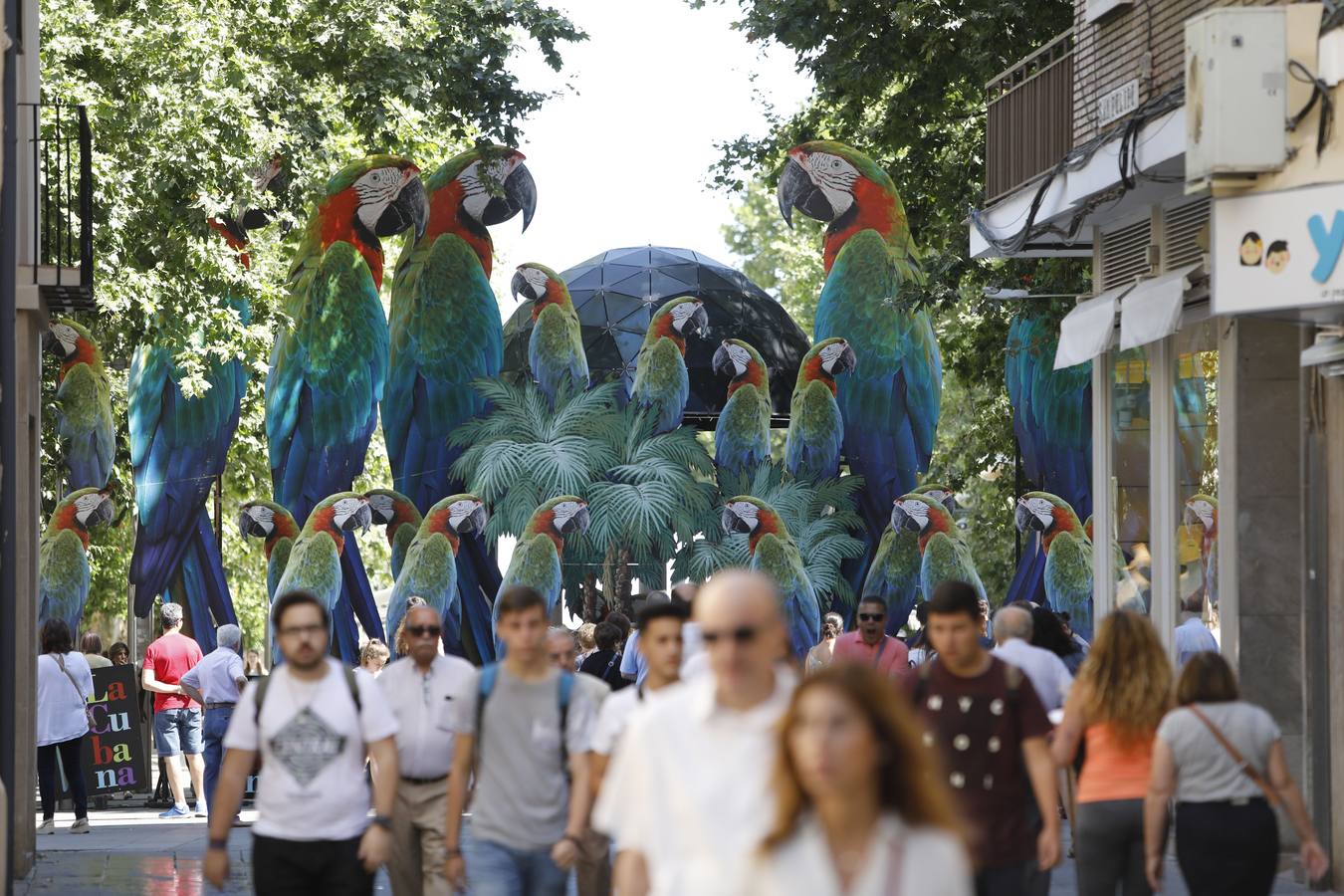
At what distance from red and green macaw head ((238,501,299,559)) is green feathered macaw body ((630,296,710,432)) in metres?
5.34

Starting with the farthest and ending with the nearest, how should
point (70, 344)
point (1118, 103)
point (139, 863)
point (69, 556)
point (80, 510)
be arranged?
point (70, 344)
point (80, 510)
point (69, 556)
point (1118, 103)
point (139, 863)

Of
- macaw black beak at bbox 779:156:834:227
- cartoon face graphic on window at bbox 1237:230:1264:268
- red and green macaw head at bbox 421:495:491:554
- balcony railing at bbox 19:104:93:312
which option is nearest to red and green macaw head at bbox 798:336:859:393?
macaw black beak at bbox 779:156:834:227

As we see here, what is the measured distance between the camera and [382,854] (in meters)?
8.00

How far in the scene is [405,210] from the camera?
28.0 metres

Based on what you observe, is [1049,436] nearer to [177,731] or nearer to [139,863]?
[177,731]

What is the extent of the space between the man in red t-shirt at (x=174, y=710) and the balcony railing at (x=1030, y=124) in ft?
27.4

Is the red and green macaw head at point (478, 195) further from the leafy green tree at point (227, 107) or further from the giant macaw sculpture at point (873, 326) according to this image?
the giant macaw sculpture at point (873, 326)

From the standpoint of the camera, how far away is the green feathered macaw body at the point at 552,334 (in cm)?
2998

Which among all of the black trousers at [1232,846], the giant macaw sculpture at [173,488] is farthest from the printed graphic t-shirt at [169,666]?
the black trousers at [1232,846]

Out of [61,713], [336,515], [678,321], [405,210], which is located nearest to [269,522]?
[336,515]

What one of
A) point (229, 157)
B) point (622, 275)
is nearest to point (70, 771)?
point (229, 157)

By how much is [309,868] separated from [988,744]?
8.31 ft

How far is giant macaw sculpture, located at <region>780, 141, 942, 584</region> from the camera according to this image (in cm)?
2811

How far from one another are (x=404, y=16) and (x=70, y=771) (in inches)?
399
